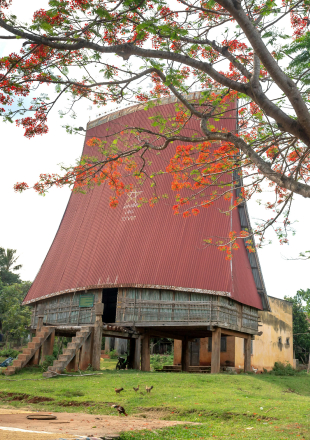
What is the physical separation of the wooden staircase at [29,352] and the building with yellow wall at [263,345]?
7840mm

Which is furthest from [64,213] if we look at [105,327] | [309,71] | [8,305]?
[309,71]

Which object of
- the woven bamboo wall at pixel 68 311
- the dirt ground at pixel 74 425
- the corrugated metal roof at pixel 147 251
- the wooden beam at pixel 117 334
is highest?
the corrugated metal roof at pixel 147 251

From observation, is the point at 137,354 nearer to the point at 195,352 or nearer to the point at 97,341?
the point at 97,341

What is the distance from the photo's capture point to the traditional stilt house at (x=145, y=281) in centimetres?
1295

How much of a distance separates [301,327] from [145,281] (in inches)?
728

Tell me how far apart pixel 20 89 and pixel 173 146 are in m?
10.9

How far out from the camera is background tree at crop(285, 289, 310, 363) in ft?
94.0

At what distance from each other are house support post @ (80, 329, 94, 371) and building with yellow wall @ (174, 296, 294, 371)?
7.06m

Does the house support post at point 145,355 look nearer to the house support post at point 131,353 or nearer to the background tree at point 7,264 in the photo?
the house support post at point 131,353

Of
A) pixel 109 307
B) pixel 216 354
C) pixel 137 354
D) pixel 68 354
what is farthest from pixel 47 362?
pixel 109 307

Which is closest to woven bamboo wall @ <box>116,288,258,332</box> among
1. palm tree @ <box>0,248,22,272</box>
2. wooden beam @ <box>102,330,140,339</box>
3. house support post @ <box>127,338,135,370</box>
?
wooden beam @ <box>102,330,140,339</box>

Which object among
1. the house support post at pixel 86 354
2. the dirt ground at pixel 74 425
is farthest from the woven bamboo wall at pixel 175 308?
the dirt ground at pixel 74 425

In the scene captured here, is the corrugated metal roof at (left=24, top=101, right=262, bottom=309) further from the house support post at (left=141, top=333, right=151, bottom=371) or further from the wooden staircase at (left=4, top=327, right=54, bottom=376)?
the wooden staircase at (left=4, top=327, right=54, bottom=376)

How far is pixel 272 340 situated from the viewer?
70.1 feet
